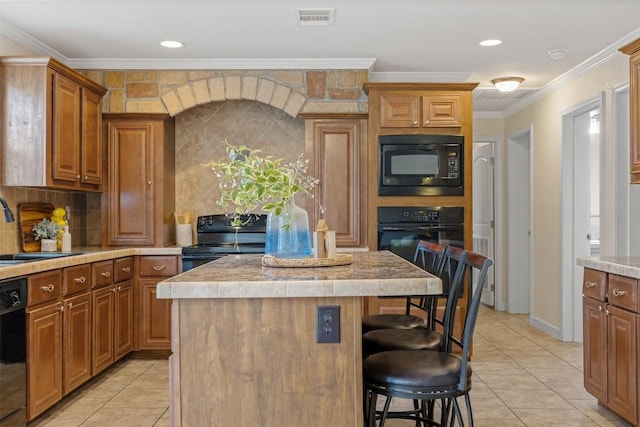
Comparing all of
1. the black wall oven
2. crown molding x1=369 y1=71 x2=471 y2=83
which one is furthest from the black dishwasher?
crown molding x1=369 y1=71 x2=471 y2=83

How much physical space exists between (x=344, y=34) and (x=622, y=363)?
2729 mm

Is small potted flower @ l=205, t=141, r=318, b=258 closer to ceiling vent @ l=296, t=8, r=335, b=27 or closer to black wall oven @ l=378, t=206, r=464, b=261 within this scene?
ceiling vent @ l=296, t=8, r=335, b=27

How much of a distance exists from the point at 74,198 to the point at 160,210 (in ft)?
2.44

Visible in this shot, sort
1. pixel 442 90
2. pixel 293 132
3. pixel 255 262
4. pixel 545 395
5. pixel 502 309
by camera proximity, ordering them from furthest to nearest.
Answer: pixel 502 309 < pixel 293 132 < pixel 442 90 < pixel 545 395 < pixel 255 262

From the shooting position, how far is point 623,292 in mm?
3031

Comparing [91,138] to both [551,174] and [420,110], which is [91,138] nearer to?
[420,110]

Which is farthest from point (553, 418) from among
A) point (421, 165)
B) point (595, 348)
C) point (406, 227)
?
point (421, 165)

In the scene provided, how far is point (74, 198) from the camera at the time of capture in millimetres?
4836

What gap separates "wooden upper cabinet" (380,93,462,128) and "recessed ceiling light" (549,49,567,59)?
0.79 m

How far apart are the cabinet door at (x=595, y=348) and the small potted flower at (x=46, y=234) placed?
3635 millimetres

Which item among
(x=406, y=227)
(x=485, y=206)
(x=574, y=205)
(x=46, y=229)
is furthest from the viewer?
(x=485, y=206)

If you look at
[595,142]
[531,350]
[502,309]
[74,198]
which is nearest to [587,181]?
[531,350]

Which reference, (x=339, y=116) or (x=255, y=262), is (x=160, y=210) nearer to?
(x=339, y=116)

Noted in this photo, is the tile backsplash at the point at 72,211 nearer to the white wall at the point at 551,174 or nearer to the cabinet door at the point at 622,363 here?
the cabinet door at the point at 622,363
